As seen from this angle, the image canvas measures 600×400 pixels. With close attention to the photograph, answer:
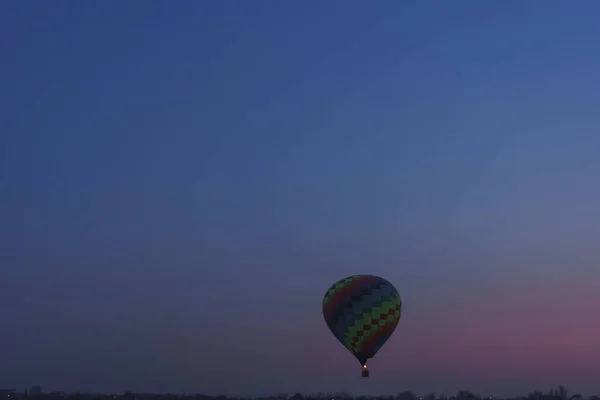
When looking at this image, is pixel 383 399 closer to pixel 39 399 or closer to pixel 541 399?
pixel 541 399

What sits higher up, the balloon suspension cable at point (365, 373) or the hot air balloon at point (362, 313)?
the hot air balloon at point (362, 313)

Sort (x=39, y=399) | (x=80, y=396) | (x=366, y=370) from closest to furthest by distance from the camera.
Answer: (x=366, y=370) → (x=39, y=399) → (x=80, y=396)

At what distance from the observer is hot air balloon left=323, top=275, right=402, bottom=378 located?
56594mm

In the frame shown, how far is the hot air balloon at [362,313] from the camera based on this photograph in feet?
186

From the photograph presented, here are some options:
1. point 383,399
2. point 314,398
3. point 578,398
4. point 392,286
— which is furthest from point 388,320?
point 383,399

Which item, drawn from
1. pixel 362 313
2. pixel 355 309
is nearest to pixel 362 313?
pixel 362 313

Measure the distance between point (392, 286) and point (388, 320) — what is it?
2772 mm

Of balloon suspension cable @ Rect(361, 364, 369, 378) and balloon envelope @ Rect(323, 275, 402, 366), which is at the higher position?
balloon envelope @ Rect(323, 275, 402, 366)

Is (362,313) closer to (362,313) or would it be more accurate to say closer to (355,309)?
(362,313)

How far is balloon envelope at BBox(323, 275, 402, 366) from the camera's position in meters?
56.6

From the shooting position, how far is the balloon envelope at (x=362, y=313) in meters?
56.6

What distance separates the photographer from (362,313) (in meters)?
56.5

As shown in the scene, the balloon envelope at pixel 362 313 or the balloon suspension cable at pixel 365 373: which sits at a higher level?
the balloon envelope at pixel 362 313

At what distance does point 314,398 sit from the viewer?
175875mm
